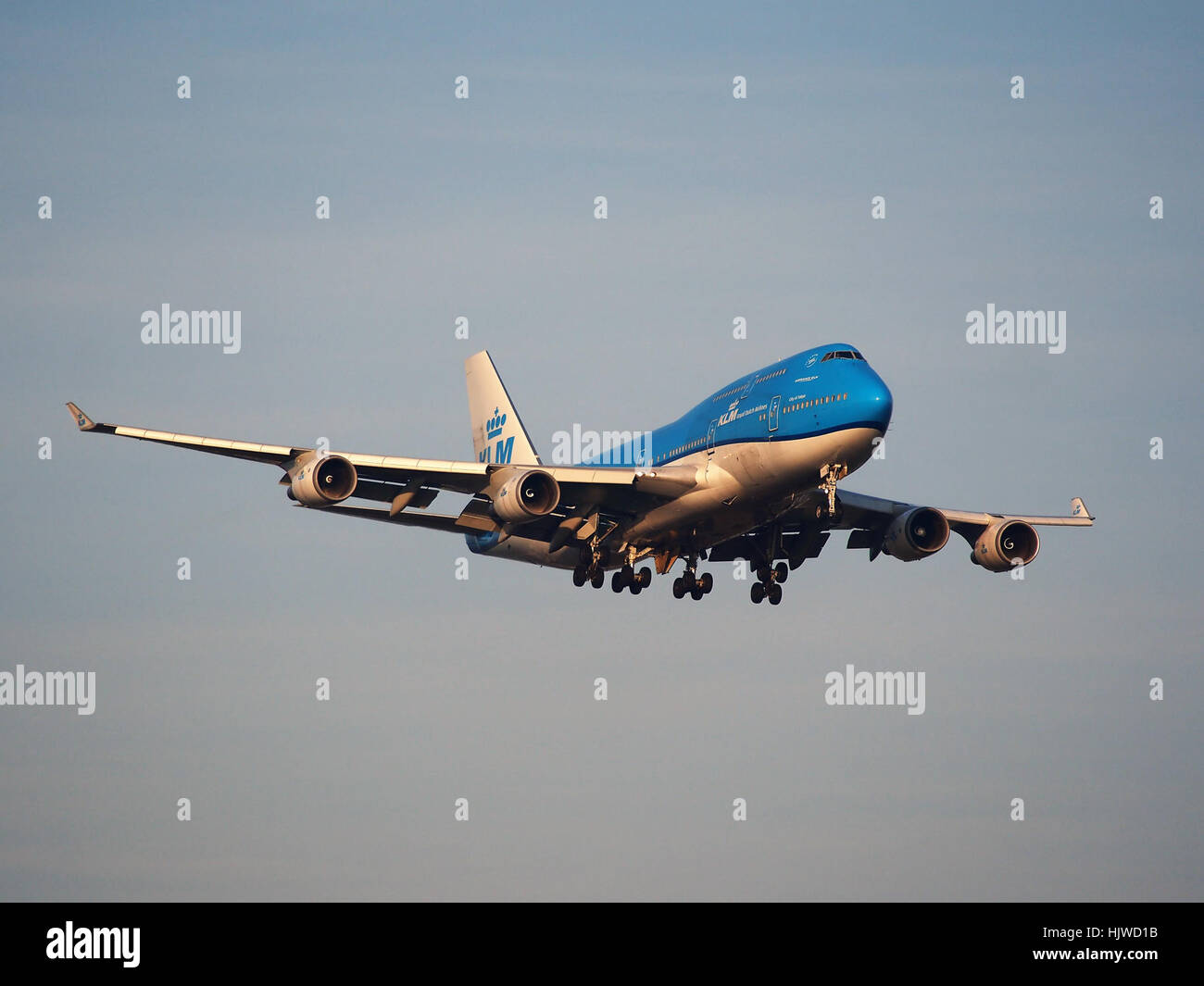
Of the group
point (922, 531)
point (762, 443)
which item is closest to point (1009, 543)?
point (922, 531)

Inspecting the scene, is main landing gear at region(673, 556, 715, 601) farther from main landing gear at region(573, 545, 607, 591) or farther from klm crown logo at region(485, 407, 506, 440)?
klm crown logo at region(485, 407, 506, 440)

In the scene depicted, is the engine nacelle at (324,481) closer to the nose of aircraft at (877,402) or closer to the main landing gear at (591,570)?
the main landing gear at (591,570)

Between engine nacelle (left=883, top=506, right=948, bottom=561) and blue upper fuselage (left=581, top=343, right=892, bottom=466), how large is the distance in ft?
34.5

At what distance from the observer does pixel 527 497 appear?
5725cm

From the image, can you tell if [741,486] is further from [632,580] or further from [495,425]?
[495,425]

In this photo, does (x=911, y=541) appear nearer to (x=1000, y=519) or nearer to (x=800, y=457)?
(x=1000, y=519)

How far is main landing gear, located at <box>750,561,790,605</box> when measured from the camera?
6541 cm

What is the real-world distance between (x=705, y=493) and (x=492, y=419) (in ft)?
67.8

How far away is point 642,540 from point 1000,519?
15293mm

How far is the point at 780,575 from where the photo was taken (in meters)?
65.4

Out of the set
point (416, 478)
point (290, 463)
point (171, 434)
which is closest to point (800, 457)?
point (416, 478)

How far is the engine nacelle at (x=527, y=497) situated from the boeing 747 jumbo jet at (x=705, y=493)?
0.05 meters

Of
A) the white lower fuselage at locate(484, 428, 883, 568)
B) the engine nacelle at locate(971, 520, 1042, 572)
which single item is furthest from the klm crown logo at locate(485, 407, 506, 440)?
the engine nacelle at locate(971, 520, 1042, 572)
